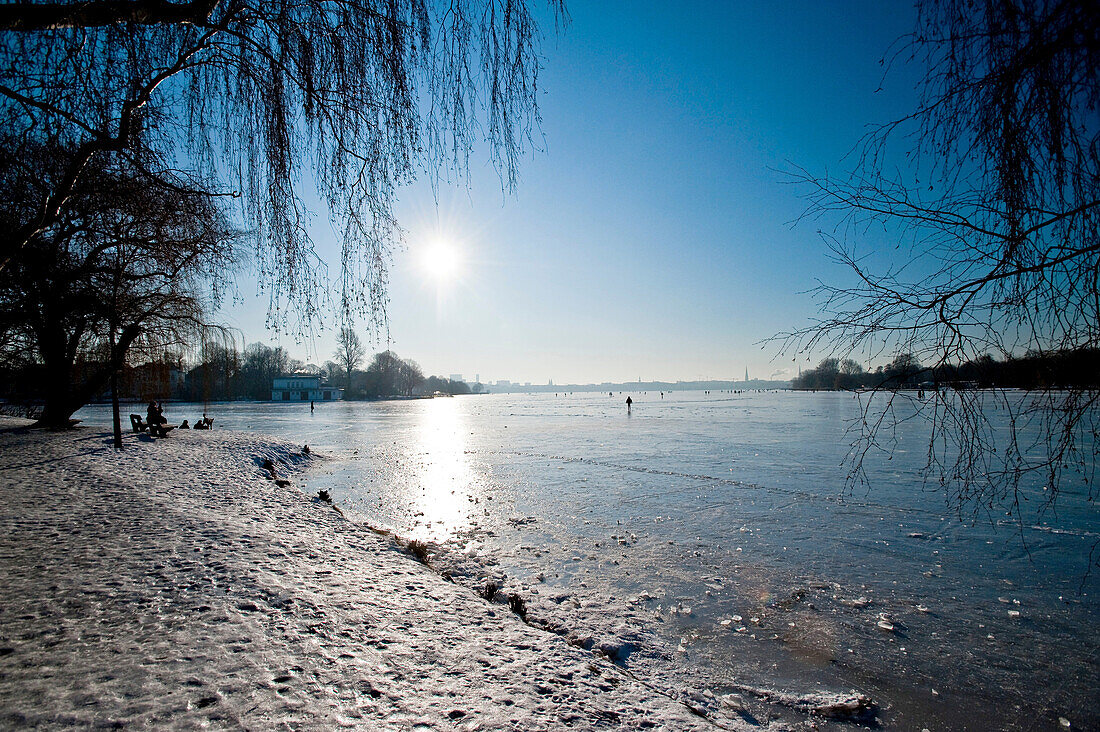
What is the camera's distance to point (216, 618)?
3.44 m

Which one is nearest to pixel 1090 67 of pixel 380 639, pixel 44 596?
pixel 380 639

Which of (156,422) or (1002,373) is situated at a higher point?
(1002,373)

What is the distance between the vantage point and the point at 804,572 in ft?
21.0

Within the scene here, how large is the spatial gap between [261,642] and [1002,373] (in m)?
5.00

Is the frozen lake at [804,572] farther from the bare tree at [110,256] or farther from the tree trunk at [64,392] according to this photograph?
the tree trunk at [64,392]

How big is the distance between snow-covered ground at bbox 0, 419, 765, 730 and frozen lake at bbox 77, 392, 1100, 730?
1274 millimetres

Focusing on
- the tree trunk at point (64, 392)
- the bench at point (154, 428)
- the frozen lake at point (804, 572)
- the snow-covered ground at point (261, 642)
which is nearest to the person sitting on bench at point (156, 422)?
the bench at point (154, 428)

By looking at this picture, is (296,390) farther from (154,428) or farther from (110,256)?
(110,256)

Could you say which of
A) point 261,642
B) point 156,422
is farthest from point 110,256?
point 156,422

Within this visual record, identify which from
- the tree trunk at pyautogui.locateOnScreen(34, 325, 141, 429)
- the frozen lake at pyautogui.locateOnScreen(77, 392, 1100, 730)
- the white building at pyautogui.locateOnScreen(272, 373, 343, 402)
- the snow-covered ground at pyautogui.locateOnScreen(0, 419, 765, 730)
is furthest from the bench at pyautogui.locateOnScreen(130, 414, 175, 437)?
the white building at pyautogui.locateOnScreen(272, 373, 343, 402)

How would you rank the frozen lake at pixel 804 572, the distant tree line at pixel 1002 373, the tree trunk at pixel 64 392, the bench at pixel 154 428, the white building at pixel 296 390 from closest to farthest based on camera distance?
the distant tree line at pixel 1002 373 < the frozen lake at pixel 804 572 < the tree trunk at pixel 64 392 < the bench at pixel 154 428 < the white building at pixel 296 390

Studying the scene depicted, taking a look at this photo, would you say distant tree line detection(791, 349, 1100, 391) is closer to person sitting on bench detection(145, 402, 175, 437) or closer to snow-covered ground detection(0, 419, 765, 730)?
snow-covered ground detection(0, 419, 765, 730)

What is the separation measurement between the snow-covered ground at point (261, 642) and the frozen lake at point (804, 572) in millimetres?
1274

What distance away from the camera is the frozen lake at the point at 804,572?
4.07m
